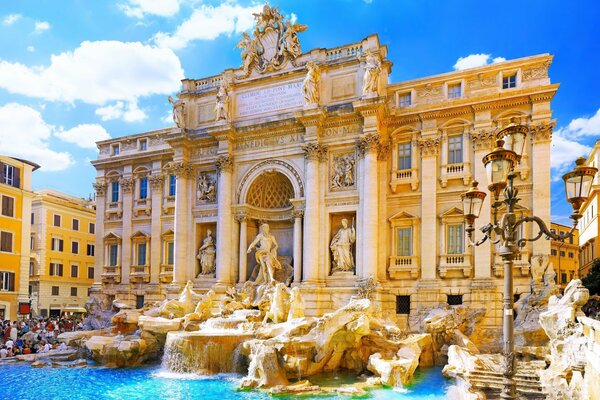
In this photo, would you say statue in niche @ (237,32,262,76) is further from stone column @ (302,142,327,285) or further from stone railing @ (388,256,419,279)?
stone railing @ (388,256,419,279)

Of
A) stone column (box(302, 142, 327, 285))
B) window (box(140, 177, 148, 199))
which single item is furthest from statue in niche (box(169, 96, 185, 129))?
stone column (box(302, 142, 327, 285))

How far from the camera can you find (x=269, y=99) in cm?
2314

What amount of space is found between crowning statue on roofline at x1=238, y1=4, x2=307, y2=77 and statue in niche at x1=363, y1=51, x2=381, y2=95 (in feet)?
12.6

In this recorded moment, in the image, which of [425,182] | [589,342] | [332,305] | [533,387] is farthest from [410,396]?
[425,182]

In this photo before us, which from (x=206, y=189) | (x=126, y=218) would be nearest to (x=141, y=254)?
(x=126, y=218)

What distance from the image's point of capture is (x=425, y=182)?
20.5 meters

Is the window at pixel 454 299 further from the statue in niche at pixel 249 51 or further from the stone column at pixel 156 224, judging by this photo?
the stone column at pixel 156 224

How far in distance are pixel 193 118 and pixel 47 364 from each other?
13.0 metres

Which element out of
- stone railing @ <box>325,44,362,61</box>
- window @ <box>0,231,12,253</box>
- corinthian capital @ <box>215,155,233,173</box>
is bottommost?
window @ <box>0,231,12,253</box>

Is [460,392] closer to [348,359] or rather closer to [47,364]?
[348,359]

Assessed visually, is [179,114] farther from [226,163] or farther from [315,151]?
[315,151]

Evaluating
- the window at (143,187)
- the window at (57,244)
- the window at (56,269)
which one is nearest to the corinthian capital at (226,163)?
the window at (143,187)

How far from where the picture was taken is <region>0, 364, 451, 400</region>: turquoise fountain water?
13.0 metres

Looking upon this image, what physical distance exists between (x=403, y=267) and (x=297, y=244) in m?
4.63
